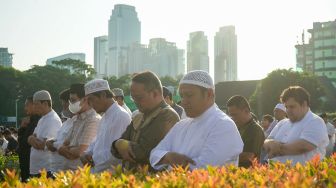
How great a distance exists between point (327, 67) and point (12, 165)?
340 ft

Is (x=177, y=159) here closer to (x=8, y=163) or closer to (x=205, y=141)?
(x=205, y=141)

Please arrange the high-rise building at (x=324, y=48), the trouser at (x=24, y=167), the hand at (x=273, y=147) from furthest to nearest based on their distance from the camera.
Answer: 1. the high-rise building at (x=324, y=48)
2. the trouser at (x=24, y=167)
3. the hand at (x=273, y=147)

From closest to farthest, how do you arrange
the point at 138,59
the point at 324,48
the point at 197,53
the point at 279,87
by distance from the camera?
the point at 279,87
the point at 324,48
the point at 197,53
the point at 138,59

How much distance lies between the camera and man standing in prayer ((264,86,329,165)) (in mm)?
5184

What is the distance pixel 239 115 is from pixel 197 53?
135 metres

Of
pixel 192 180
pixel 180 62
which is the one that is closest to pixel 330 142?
pixel 192 180

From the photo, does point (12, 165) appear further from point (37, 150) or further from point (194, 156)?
point (194, 156)

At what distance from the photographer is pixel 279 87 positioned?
48.4 m

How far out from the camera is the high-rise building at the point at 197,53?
140 metres

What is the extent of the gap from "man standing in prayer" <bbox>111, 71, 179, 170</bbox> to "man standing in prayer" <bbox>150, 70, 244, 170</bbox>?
7.7 inches

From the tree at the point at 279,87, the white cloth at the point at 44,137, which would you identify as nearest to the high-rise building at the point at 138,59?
the tree at the point at 279,87

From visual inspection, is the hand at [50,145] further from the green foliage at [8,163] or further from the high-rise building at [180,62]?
the high-rise building at [180,62]

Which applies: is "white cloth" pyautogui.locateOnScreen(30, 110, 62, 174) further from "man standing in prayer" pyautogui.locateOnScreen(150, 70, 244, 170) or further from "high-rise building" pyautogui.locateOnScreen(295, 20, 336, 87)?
"high-rise building" pyautogui.locateOnScreen(295, 20, 336, 87)

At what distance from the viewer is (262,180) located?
9.56 feet
